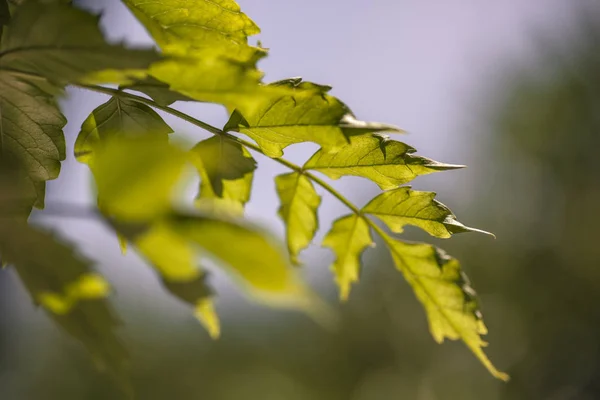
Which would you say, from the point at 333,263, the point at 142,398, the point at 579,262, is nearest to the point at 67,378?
the point at 142,398

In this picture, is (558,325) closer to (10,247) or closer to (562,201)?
(562,201)

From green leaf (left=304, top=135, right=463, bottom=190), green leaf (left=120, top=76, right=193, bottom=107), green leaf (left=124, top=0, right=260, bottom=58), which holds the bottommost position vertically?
green leaf (left=304, top=135, right=463, bottom=190)

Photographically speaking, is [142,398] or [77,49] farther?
[142,398]

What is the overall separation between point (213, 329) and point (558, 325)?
9858mm

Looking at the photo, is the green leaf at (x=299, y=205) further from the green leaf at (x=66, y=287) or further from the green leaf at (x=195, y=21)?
the green leaf at (x=66, y=287)

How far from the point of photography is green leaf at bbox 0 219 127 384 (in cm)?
32

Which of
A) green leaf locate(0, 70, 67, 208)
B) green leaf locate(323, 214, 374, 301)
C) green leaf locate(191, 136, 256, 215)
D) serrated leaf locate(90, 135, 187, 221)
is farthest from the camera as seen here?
green leaf locate(323, 214, 374, 301)

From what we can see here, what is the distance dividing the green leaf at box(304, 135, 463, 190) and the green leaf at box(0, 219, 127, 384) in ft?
1.03

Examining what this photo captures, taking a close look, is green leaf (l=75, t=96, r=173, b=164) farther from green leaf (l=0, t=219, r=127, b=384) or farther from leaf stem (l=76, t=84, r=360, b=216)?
green leaf (l=0, t=219, r=127, b=384)

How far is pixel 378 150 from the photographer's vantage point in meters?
0.59

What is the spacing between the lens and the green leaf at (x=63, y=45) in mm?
348

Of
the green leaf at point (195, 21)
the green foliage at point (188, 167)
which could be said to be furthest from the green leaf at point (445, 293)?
the green leaf at point (195, 21)

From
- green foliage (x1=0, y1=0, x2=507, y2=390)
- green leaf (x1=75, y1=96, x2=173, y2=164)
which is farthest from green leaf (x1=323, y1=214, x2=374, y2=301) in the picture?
green leaf (x1=75, y1=96, x2=173, y2=164)

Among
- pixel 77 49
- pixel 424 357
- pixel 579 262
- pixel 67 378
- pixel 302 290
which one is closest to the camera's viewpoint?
pixel 302 290
